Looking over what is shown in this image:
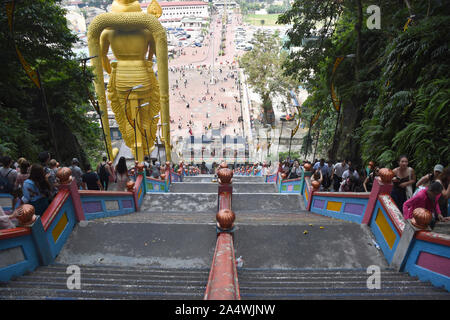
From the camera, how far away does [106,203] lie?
5668mm

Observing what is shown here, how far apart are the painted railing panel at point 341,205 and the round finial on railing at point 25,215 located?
4.76 metres

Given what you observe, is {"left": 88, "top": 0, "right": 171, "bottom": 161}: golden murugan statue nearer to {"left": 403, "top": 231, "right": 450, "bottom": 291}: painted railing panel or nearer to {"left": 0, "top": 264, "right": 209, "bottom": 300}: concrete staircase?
{"left": 0, "top": 264, "right": 209, "bottom": 300}: concrete staircase

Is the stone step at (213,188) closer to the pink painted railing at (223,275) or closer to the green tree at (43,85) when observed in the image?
the green tree at (43,85)

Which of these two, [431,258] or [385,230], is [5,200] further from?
[431,258]

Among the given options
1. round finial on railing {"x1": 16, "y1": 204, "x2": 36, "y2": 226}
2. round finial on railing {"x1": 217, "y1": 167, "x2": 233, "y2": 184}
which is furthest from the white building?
round finial on railing {"x1": 16, "y1": 204, "x2": 36, "y2": 226}

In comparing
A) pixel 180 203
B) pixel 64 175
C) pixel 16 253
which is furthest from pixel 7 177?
pixel 180 203

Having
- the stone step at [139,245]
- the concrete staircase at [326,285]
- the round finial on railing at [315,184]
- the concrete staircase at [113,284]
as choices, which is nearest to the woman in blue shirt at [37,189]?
the stone step at [139,245]

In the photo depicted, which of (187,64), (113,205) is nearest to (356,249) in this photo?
(113,205)

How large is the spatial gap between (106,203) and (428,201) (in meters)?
5.14

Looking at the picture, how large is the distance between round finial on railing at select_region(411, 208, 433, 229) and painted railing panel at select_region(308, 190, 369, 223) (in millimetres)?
1550

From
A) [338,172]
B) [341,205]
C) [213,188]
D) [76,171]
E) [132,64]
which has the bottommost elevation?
[213,188]

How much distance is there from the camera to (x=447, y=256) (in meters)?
3.15

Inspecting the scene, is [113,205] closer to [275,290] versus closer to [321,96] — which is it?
[275,290]

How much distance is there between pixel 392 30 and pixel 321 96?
12.5ft
